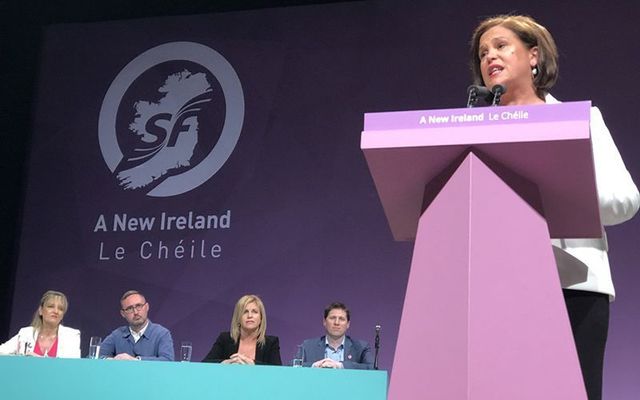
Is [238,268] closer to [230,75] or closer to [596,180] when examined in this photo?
[230,75]

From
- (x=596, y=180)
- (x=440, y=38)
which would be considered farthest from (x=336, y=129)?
(x=596, y=180)

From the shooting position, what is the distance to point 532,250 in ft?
4.07

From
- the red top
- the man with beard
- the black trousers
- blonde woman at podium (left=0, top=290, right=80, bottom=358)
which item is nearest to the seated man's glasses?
the man with beard

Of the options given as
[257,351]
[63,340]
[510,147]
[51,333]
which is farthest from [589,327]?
[51,333]

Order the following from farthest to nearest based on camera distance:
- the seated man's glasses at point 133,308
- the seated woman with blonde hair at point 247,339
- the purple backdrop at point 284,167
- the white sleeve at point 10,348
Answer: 1. the purple backdrop at point 284,167
2. the seated man's glasses at point 133,308
3. the seated woman with blonde hair at point 247,339
4. the white sleeve at point 10,348

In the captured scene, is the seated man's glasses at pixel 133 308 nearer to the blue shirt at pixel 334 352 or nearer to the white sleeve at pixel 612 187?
the blue shirt at pixel 334 352

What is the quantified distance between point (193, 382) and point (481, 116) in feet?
6.02

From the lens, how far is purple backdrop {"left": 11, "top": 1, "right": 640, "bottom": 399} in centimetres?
577

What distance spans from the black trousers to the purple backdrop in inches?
164

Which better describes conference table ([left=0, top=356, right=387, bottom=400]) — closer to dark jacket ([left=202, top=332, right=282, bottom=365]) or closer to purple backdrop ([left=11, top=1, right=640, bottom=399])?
dark jacket ([left=202, top=332, right=282, bottom=365])

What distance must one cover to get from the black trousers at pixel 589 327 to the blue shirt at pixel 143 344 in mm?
4108

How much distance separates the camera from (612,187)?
1380 mm

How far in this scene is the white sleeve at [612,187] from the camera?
4.51 ft

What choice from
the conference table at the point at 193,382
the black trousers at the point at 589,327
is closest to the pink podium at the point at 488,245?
the black trousers at the point at 589,327
